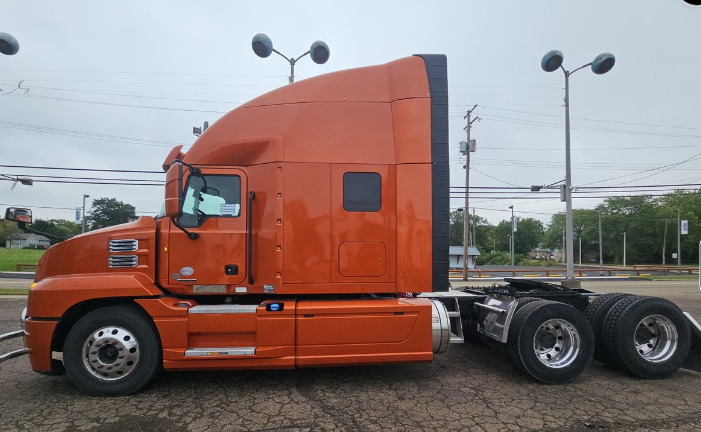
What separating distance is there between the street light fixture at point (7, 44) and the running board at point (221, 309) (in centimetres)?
1009

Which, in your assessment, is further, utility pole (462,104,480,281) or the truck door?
utility pole (462,104,480,281)

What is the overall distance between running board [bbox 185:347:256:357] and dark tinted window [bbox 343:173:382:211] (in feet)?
6.22

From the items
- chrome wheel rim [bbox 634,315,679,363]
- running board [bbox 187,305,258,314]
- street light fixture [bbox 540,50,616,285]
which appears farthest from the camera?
street light fixture [bbox 540,50,616,285]

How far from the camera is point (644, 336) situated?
4.80 m

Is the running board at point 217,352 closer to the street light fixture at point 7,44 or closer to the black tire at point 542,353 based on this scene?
the black tire at point 542,353

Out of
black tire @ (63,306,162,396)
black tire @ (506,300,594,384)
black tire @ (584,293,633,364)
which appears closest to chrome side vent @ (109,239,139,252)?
black tire @ (63,306,162,396)

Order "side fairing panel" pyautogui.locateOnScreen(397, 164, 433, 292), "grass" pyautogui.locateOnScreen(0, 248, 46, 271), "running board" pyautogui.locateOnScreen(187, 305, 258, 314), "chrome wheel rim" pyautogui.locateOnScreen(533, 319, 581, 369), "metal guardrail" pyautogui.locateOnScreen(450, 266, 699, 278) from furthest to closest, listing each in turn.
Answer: "grass" pyautogui.locateOnScreen(0, 248, 46, 271), "metal guardrail" pyautogui.locateOnScreen(450, 266, 699, 278), "chrome wheel rim" pyautogui.locateOnScreen(533, 319, 581, 369), "side fairing panel" pyautogui.locateOnScreen(397, 164, 433, 292), "running board" pyautogui.locateOnScreen(187, 305, 258, 314)

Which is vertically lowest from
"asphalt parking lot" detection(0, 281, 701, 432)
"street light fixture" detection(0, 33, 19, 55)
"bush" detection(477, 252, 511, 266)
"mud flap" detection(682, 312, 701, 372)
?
"bush" detection(477, 252, 511, 266)

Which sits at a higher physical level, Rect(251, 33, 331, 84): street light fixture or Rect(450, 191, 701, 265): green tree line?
Rect(251, 33, 331, 84): street light fixture

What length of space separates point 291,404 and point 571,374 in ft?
10.6

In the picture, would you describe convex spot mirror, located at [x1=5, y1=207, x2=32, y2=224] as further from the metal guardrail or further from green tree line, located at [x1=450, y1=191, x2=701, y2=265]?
green tree line, located at [x1=450, y1=191, x2=701, y2=265]

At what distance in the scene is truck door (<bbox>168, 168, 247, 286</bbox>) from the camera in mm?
4301

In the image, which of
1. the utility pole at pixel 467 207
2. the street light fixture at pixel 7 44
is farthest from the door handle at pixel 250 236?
the utility pole at pixel 467 207

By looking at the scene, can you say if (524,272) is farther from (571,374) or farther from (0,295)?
(0,295)
